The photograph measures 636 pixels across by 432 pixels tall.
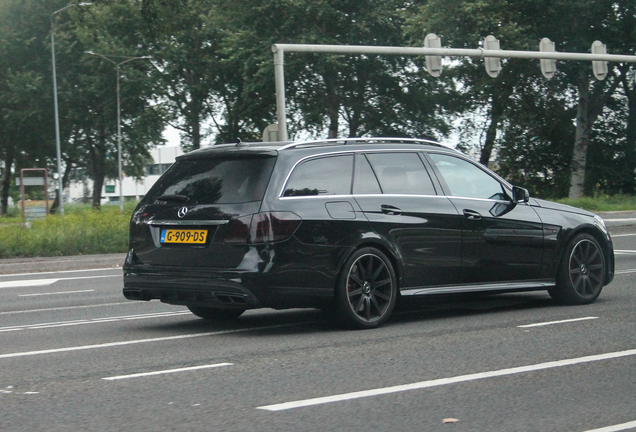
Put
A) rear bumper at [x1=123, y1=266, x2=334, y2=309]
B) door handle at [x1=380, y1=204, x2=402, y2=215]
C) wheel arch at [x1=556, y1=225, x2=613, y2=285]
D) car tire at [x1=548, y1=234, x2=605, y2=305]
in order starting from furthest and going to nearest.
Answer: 1. wheel arch at [x1=556, y1=225, x2=613, y2=285]
2. car tire at [x1=548, y1=234, x2=605, y2=305]
3. door handle at [x1=380, y1=204, x2=402, y2=215]
4. rear bumper at [x1=123, y1=266, x2=334, y2=309]

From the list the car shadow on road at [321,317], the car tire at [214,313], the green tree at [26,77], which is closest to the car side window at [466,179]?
the car shadow on road at [321,317]

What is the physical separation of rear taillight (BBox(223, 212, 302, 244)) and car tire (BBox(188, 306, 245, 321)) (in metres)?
1.66

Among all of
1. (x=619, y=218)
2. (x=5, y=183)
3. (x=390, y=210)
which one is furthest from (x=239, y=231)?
(x=5, y=183)

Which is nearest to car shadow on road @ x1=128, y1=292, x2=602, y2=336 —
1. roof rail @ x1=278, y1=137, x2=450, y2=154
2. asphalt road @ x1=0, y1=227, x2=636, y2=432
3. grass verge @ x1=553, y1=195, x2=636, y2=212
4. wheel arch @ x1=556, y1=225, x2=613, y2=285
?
asphalt road @ x1=0, y1=227, x2=636, y2=432

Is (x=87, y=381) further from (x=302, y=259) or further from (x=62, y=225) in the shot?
(x=62, y=225)

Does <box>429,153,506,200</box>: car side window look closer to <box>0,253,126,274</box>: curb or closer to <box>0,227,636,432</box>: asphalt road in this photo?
<box>0,227,636,432</box>: asphalt road

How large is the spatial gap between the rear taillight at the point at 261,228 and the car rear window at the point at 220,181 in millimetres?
192

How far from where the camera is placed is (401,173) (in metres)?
8.89

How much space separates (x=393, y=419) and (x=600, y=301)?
591 centimetres

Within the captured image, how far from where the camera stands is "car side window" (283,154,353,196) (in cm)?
816

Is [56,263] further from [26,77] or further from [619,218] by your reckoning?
[26,77]

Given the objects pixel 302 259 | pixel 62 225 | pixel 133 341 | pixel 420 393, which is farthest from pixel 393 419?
pixel 62 225

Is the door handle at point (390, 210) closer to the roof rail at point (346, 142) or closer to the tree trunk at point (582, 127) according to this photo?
the roof rail at point (346, 142)

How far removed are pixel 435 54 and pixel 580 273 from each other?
39.1 ft
